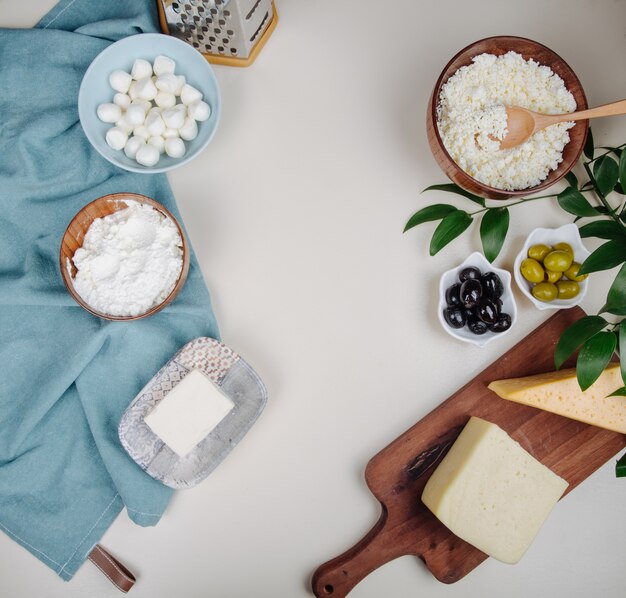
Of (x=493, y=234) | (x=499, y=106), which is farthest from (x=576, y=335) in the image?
(x=499, y=106)

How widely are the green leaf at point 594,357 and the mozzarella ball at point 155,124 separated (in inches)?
38.0

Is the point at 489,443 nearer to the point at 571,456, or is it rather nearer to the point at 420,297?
the point at 571,456

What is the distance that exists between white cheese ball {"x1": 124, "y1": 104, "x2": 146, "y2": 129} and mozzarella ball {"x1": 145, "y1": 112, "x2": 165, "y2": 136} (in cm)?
1

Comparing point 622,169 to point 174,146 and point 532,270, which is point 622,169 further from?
point 174,146

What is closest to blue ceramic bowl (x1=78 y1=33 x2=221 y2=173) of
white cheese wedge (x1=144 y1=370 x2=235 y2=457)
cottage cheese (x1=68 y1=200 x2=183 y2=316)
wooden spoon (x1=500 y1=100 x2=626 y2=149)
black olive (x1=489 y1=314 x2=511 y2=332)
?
cottage cheese (x1=68 y1=200 x2=183 y2=316)

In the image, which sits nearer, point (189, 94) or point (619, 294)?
point (619, 294)

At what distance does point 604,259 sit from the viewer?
1.16 metres

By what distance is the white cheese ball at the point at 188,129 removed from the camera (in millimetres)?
1266

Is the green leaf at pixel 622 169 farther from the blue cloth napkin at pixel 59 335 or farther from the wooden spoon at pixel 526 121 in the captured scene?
the blue cloth napkin at pixel 59 335

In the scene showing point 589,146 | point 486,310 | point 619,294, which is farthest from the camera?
point 589,146

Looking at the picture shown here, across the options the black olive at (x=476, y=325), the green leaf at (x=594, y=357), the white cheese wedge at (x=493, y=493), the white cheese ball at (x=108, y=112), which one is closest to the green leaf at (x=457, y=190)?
the black olive at (x=476, y=325)

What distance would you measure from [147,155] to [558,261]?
881 mm

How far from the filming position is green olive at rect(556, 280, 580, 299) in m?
1.26

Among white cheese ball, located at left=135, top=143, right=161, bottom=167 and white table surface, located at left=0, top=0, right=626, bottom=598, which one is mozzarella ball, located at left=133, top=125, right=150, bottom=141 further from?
white table surface, located at left=0, top=0, right=626, bottom=598
